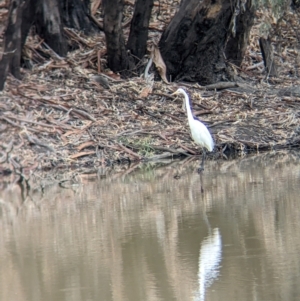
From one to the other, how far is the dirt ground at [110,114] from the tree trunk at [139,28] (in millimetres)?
754

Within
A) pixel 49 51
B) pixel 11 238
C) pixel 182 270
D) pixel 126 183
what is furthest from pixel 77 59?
pixel 182 270

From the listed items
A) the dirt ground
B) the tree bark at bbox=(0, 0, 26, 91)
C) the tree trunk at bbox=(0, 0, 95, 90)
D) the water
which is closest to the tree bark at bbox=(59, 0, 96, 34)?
the tree trunk at bbox=(0, 0, 95, 90)

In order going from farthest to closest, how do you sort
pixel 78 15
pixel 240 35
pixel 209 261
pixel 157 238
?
pixel 78 15 < pixel 240 35 < pixel 157 238 < pixel 209 261

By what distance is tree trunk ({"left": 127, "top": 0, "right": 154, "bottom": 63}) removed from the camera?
61.9ft

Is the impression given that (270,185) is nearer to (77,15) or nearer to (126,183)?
(126,183)

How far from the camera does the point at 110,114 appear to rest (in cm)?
1711

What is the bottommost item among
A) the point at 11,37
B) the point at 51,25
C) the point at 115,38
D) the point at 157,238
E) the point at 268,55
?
the point at 157,238

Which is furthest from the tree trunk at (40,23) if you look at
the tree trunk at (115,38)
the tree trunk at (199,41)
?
the tree trunk at (199,41)

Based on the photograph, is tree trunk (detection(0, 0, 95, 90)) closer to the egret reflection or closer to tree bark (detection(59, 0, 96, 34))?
tree bark (detection(59, 0, 96, 34))

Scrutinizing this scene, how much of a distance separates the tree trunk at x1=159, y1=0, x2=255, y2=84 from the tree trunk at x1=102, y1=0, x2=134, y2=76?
1.01 metres

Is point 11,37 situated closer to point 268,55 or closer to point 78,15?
point 78,15

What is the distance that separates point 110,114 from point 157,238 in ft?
26.6

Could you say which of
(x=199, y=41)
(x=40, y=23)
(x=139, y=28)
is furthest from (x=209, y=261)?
(x=40, y=23)

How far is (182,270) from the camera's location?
7777mm
